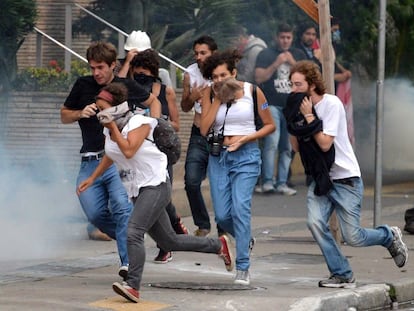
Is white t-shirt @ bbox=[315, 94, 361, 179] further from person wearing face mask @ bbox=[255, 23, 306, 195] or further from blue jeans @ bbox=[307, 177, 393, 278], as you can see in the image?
person wearing face mask @ bbox=[255, 23, 306, 195]

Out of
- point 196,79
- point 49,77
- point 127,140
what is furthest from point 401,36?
point 127,140

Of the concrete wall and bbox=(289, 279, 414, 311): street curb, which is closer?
bbox=(289, 279, 414, 311): street curb

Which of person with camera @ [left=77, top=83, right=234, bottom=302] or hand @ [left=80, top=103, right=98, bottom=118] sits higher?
hand @ [left=80, top=103, right=98, bottom=118]

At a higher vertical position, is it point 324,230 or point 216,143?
point 216,143

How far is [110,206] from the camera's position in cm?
965

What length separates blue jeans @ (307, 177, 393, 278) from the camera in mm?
9352

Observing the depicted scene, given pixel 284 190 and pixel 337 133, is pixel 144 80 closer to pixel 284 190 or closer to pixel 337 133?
pixel 337 133

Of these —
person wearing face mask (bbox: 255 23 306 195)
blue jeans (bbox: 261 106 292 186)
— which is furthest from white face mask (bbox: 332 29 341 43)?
blue jeans (bbox: 261 106 292 186)

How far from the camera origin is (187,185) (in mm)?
11383

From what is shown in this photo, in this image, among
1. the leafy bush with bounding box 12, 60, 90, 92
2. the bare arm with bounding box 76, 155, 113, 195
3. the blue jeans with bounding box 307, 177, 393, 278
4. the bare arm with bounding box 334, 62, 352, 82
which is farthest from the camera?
the bare arm with bounding box 334, 62, 352, 82

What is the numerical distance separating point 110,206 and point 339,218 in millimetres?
1655

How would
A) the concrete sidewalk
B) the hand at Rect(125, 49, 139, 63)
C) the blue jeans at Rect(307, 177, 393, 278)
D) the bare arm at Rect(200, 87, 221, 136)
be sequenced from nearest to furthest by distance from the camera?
the concrete sidewalk, the blue jeans at Rect(307, 177, 393, 278), the bare arm at Rect(200, 87, 221, 136), the hand at Rect(125, 49, 139, 63)

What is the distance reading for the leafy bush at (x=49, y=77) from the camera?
40.3 feet

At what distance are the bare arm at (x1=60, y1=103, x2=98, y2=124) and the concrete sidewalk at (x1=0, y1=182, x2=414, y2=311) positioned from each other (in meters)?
1.18
